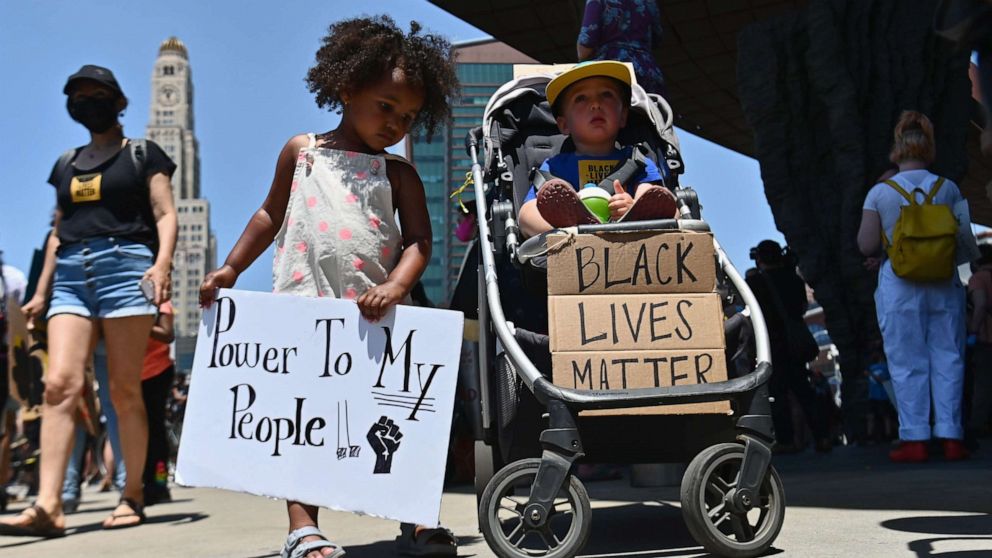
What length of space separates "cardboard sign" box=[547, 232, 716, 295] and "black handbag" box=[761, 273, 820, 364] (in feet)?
18.4

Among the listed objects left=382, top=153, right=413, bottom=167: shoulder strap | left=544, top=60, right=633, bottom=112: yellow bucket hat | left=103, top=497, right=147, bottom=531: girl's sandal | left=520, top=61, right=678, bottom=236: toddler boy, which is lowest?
left=103, top=497, right=147, bottom=531: girl's sandal

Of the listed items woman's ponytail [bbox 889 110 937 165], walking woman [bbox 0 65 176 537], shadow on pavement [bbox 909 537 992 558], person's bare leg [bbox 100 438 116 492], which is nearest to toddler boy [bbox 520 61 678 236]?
shadow on pavement [bbox 909 537 992 558]

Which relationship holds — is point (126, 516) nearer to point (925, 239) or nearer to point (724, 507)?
point (724, 507)

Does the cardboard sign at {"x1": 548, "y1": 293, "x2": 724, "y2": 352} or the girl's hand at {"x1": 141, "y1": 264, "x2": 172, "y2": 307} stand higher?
the girl's hand at {"x1": 141, "y1": 264, "x2": 172, "y2": 307}

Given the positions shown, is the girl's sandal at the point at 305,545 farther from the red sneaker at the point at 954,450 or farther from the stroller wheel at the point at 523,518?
the red sneaker at the point at 954,450

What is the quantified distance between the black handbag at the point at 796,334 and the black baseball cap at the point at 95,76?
5.33 metres

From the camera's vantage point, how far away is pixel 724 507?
287 centimetres

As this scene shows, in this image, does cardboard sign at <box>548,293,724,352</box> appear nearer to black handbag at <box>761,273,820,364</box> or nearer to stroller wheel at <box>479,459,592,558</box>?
stroller wheel at <box>479,459,592,558</box>

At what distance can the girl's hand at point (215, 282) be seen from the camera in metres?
3.32

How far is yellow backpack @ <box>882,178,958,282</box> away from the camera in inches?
241

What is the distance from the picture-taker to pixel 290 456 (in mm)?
3180

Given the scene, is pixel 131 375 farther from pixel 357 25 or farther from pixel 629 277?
pixel 629 277

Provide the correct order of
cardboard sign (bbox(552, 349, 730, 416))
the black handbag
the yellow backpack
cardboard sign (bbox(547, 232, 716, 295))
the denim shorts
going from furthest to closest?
the black handbag, the yellow backpack, the denim shorts, cardboard sign (bbox(547, 232, 716, 295)), cardboard sign (bbox(552, 349, 730, 416))

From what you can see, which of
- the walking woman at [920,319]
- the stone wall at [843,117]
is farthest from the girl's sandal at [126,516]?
the stone wall at [843,117]
